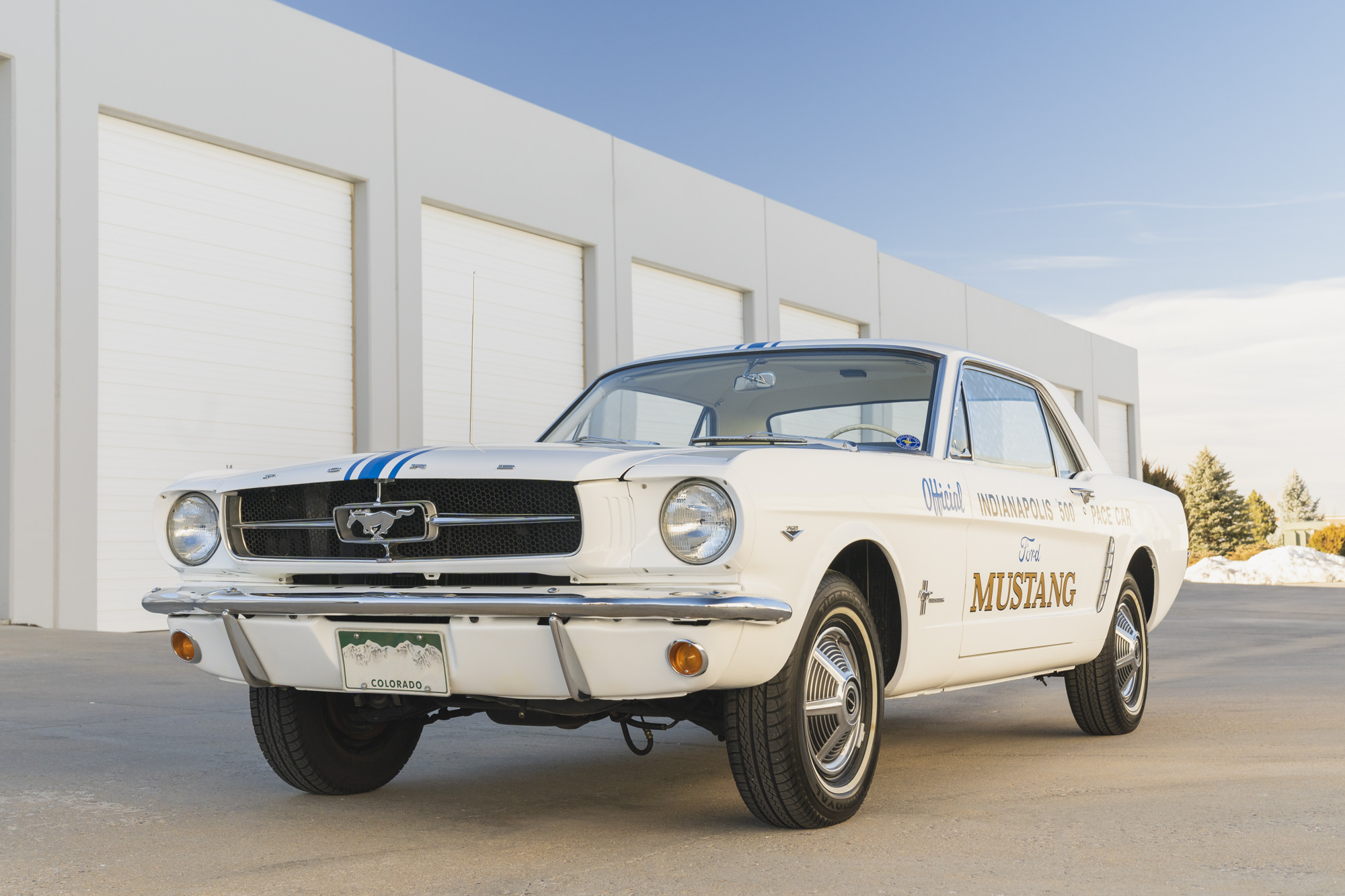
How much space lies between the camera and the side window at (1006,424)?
17.3 feet

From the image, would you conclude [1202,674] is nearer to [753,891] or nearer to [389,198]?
[753,891]

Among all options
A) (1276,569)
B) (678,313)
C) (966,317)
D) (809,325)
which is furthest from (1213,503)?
(678,313)

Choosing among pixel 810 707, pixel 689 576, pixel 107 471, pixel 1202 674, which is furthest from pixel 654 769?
pixel 107 471

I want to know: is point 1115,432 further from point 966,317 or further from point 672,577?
point 672,577

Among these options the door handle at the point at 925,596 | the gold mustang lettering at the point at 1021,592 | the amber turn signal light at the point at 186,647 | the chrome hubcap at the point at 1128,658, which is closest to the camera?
the amber turn signal light at the point at 186,647

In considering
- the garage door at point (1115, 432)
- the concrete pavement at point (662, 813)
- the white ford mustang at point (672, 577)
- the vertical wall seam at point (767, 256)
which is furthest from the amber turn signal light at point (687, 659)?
the garage door at point (1115, 432)

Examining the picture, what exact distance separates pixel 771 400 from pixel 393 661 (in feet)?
6.65

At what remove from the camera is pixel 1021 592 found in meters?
5.11

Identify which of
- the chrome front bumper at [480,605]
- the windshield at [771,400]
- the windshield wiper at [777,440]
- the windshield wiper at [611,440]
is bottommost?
the chrome front bumper at [480,605]

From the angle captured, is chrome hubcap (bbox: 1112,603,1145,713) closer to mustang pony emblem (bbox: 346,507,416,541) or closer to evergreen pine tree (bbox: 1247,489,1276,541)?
mustang pony emblem (bbox: 346,507,416,541)

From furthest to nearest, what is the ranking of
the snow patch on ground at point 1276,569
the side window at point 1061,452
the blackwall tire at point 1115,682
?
the snow patch on ground at point 1276,569 → the blackwall tire at point 1115,682 → the side window at point 1061,452

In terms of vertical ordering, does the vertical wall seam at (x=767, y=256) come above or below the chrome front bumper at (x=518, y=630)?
above

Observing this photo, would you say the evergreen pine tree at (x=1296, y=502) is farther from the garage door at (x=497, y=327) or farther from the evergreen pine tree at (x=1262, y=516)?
the garage door at (x=497, y=327)

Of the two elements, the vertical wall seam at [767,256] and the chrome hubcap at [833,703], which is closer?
the chrome hubcap at [833,703]
